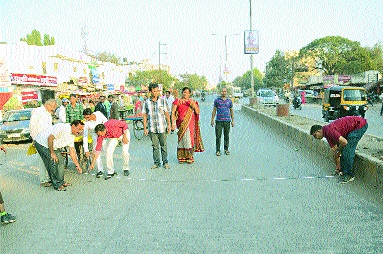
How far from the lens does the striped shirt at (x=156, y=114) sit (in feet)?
28.9

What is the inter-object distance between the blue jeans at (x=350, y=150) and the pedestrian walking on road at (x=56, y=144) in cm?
456

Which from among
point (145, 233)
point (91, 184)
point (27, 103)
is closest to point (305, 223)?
point (145, 233)

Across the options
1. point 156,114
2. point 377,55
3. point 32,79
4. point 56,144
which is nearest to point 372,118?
point 156,114

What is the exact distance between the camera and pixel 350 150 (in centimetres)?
680

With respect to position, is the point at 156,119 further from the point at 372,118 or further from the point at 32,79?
the point at 32,79

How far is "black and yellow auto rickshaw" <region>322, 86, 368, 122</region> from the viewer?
2062 cm

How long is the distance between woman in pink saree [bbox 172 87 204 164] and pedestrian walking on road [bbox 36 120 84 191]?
9.05 feet

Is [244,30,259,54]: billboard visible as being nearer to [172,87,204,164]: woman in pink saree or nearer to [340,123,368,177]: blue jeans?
[172,87,204,164]: woman in pink saree

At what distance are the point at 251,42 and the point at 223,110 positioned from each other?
63.0 feet

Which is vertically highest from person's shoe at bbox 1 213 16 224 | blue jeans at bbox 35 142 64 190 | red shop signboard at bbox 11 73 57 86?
red shop signboard at bbox 11 73 57 86

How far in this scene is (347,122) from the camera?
22.5ft

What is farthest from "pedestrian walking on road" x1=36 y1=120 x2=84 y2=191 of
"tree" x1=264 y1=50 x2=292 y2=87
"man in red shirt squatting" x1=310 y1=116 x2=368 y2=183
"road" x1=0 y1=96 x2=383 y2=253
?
"tree" x1=264 y1=50 x2=292 y2=87

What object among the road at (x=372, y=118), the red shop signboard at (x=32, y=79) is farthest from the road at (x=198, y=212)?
the red shop signboard at (x=32, y=79)

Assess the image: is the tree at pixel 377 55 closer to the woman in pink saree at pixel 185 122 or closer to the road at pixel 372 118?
the road at pixel 372 118
